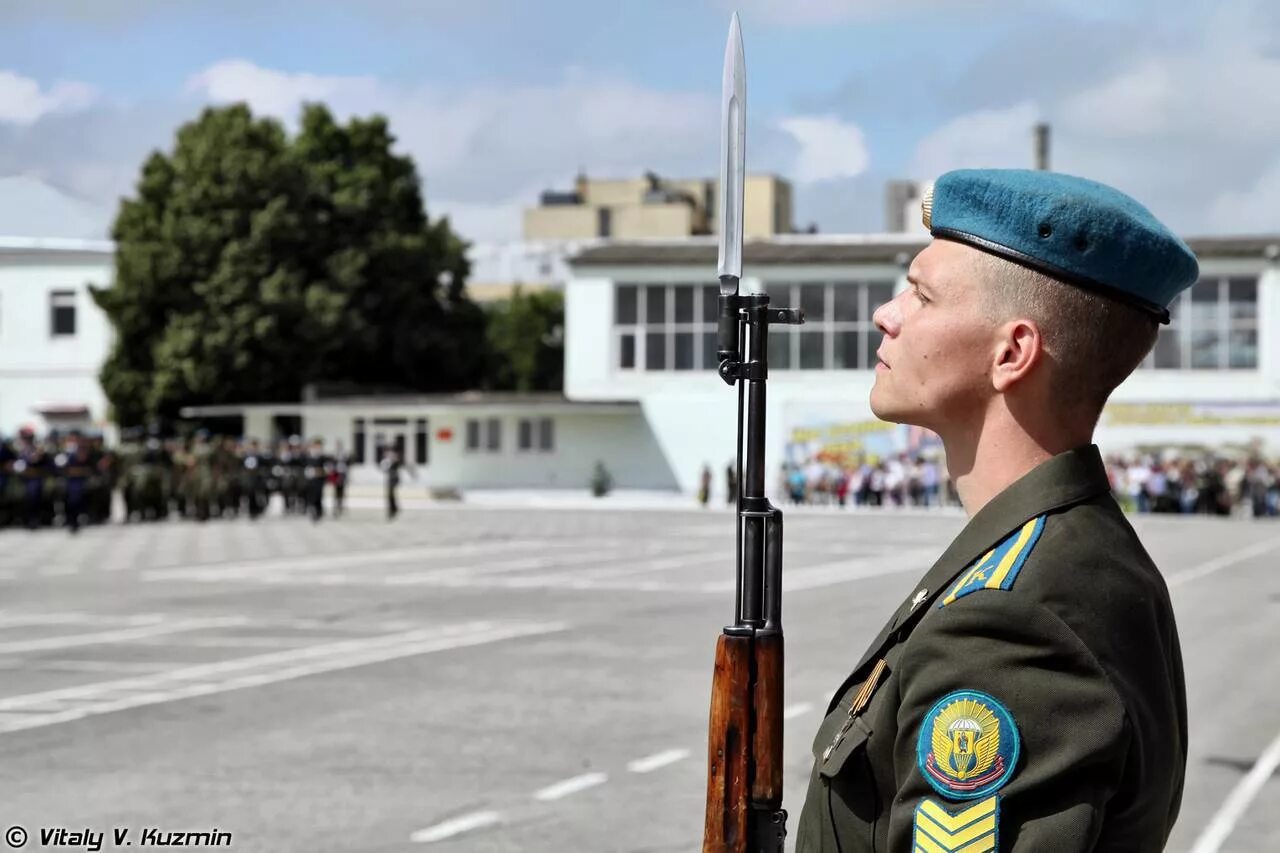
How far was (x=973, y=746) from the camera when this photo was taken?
172cm

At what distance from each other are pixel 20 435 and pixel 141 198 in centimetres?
2852

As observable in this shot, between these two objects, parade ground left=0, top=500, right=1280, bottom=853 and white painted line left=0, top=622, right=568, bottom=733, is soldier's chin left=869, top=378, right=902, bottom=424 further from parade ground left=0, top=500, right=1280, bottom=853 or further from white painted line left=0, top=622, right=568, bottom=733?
white painted line left=0, top=622, right=568, bottom=733

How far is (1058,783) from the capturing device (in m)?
1.73

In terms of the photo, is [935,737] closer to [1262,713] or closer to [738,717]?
[738,717]

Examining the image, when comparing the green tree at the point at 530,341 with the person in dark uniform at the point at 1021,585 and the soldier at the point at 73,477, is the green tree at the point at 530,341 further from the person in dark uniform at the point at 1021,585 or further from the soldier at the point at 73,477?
the person in dark uniform at the point at 1021,585

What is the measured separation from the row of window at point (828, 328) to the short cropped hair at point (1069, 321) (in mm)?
53365

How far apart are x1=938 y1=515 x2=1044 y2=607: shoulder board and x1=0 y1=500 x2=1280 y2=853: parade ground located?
19 centimetres

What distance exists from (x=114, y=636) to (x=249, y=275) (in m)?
45.6

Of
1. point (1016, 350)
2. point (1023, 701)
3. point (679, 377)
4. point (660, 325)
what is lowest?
point (1023, 701)

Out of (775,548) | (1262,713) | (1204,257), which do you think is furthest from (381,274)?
(775,548)

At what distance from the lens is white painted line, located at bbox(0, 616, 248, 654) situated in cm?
1413

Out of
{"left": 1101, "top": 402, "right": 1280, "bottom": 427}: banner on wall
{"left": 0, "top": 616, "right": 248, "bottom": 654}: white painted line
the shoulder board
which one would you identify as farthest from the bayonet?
{"left": 1101, "top": 402, "right": 1280, "bottom": 427}: banner on wall

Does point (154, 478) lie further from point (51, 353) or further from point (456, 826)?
point (456, 826)

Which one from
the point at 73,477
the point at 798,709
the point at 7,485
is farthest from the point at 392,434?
the point at 798,709
